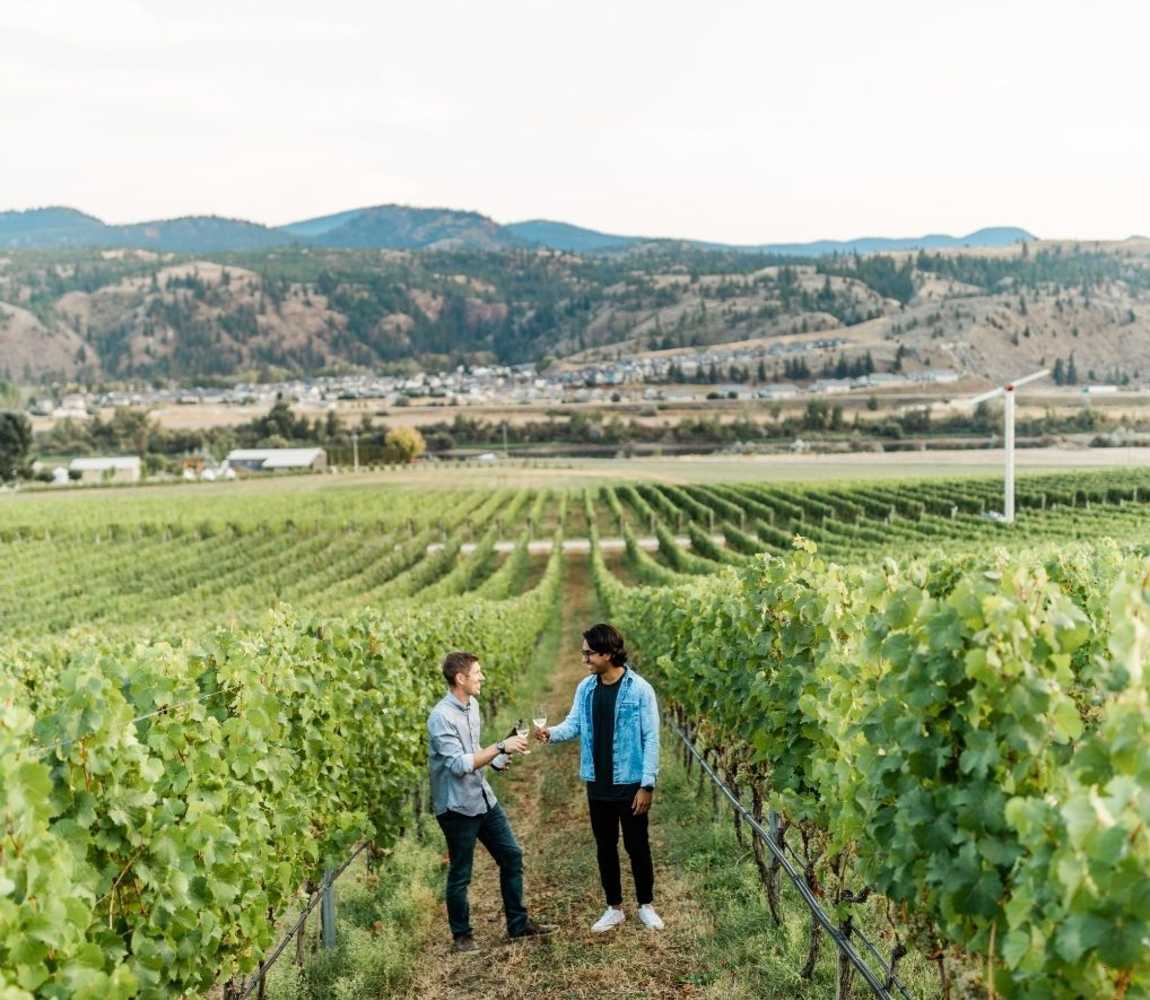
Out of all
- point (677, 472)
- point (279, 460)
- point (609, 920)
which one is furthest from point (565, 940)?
point (279, 460)

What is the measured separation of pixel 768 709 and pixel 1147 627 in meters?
4.39

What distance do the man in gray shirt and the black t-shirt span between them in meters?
0.48

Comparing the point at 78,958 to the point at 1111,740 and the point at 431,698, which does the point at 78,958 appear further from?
the point at 431,698

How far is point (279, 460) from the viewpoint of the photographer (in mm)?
116750

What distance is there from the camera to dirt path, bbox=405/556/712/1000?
21.9ft

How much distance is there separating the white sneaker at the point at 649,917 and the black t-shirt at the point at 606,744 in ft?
2.80

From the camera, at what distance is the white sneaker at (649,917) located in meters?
7.21

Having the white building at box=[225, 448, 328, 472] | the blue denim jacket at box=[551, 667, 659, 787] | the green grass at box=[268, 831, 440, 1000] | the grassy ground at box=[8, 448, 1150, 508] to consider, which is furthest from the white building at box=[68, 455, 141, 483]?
the blue denim jacket at box=[551, 667, 659, 787]

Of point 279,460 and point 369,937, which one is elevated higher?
point 369,937

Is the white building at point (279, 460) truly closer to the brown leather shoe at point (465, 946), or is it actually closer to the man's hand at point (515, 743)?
the brown leather shoe at point (465, 946)

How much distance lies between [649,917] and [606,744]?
1.24 m

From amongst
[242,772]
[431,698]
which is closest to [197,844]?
[242,772]

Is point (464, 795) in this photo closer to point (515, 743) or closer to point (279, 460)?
point (515, 743)

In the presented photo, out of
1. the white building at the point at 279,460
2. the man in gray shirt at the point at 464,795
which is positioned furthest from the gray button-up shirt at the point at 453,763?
the white building at the point at 279,460
